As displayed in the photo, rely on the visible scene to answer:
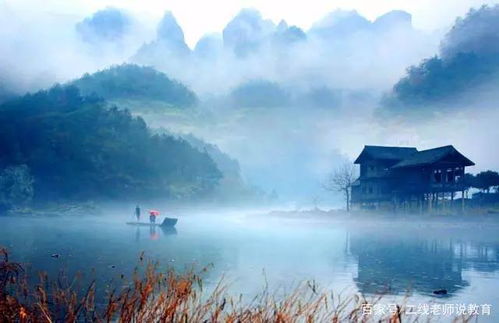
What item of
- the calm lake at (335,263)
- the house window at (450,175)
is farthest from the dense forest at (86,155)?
the calm lake at (335,263)

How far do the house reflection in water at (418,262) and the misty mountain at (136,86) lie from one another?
→ 14080cm

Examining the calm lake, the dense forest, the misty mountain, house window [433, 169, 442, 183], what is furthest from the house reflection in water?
the misty mountain

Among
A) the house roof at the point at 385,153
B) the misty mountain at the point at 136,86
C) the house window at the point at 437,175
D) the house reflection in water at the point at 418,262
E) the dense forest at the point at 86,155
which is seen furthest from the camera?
the misty mountain at the point at 136,86

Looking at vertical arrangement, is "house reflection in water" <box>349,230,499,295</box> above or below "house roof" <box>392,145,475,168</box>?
below

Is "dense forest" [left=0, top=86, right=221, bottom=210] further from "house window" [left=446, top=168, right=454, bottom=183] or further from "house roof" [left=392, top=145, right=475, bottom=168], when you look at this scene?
"house window" [left=446, top=168, right=454, bottom=183]

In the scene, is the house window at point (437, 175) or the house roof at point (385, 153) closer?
the house window at point (437, 175)

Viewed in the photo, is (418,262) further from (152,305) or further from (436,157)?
(436,157)

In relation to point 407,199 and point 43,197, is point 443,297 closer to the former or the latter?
point 407,199

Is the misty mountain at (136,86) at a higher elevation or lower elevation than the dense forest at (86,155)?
higher

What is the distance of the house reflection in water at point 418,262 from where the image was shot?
66.1ft

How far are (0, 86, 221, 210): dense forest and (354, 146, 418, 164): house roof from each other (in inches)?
2547

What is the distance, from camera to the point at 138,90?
565 ft

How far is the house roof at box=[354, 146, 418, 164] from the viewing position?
223 ft

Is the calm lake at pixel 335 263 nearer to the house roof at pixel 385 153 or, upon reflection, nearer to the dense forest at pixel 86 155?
the house roof at pixel 385 153
